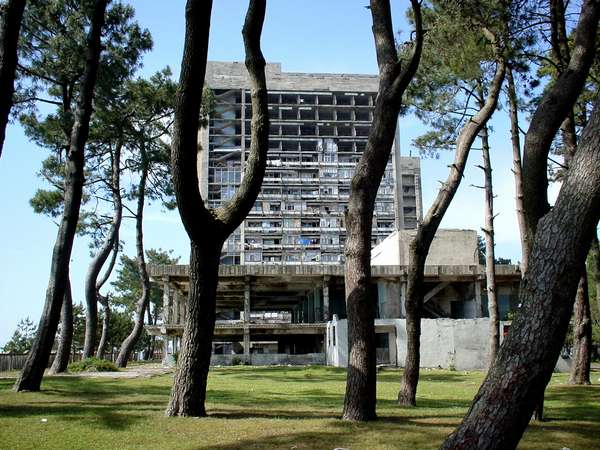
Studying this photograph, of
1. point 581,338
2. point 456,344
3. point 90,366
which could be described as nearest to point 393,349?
point 456,344

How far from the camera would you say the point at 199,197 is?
22.5 feet

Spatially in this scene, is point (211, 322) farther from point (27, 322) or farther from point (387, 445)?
point (27, 322)

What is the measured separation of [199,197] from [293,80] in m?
75.6

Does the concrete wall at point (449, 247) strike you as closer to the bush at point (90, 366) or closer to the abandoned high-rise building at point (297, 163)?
the bush at point (90, 366)

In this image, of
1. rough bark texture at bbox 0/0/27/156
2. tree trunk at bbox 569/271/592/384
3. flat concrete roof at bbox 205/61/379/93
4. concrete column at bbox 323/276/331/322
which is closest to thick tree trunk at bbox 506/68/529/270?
tree trunk at bbox 569/271/592/384

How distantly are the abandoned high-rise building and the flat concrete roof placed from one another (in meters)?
0.13

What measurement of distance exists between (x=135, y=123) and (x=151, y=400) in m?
14.5

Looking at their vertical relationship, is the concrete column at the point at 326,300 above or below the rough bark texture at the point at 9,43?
below

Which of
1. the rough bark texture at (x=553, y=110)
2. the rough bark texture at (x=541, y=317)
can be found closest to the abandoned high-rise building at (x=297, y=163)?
the rough bark texture at (x=553, y=110)

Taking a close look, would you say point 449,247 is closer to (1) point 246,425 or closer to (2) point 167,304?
(2) point 167,304

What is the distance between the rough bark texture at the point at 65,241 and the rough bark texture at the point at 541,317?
9114 millimetres

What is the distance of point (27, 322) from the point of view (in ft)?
155

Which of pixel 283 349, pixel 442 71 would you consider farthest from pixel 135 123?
pixel 283 349

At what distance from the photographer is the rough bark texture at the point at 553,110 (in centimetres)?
559
